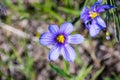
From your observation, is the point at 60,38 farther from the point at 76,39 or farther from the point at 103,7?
the point at 103,7

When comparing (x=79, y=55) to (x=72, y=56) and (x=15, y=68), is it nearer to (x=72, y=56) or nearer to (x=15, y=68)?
(x=15, y=68)

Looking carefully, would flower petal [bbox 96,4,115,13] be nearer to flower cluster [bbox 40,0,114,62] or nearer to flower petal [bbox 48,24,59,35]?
flower cluster [bbox 40,0,114,62]

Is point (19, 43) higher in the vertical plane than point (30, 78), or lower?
higher

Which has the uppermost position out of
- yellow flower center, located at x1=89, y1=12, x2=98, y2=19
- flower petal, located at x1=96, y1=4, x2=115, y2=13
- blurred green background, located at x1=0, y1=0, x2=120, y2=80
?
flower petal, located at x1=96, y1=4, x2=115, y2=13

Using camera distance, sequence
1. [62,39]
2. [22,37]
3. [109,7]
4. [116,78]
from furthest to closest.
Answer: [22,37]
[116,78]
[62,39]
[109,7]

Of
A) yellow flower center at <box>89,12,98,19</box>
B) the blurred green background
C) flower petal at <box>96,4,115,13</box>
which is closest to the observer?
flower petal at <box>96,4,115,13</box>

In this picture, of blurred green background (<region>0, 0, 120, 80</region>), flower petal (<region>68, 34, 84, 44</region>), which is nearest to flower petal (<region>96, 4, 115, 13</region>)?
flower petal (<region>68, 34, 84, 44</region>)

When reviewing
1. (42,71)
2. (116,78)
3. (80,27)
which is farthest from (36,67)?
(116,78)
